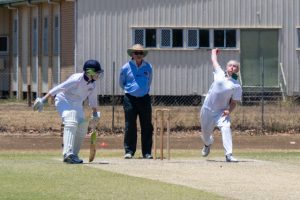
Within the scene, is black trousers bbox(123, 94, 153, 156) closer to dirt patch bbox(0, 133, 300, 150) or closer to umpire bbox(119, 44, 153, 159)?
umpire bbox(119, 44, 153, 159)

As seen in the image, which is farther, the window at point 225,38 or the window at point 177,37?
the window at point 225,38

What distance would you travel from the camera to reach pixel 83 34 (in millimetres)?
41812

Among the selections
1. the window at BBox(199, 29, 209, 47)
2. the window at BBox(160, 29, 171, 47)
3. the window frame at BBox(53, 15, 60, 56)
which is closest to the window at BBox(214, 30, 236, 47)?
the window at BBox(199, 29, 209, 47)

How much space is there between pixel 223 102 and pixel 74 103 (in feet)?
9.23

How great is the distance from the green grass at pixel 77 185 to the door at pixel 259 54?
1010 inches

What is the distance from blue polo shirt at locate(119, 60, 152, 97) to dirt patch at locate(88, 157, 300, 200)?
1.43m

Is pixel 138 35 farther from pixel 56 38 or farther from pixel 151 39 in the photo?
pixel 56 38

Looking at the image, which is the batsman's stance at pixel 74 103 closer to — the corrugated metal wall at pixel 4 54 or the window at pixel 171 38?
the window at pixel 171 38

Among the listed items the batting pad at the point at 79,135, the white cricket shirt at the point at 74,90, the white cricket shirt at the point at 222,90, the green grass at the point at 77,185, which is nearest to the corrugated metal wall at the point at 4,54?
the white cricket shirt at the point at 222,90

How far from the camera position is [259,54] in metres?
43.1

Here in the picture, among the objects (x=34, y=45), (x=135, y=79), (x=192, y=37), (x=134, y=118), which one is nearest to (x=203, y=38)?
(x=192, y=37)

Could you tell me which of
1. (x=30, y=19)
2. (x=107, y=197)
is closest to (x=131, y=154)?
(x=107, y=197)

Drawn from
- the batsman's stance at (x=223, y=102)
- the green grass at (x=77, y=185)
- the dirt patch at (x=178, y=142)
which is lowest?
the dirt patch at (x=178, y=142)

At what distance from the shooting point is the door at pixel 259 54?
4306 centimetres
